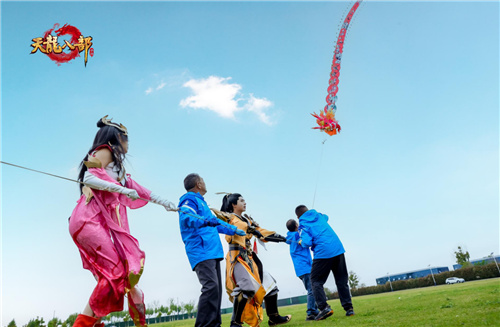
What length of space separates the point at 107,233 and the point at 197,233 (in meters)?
1.06

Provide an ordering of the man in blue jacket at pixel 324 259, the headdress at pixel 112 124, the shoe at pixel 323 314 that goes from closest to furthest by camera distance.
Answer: the headdress at pixel 112 124 → the shoe at pixel 323 314 → the man in blue jacket at pixel 324 259

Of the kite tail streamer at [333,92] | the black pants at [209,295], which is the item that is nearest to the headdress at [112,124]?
the black pants at [209,295]

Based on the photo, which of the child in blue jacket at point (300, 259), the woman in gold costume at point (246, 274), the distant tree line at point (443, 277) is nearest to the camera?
the woman in gold costume at point (246, 274)

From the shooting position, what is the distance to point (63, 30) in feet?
18.6

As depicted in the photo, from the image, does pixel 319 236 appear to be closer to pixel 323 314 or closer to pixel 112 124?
pixel 323 314

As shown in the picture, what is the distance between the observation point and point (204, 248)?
3932 millimetres

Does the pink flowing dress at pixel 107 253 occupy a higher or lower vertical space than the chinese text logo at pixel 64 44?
lower

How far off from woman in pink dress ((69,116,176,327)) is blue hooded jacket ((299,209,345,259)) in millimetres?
3099

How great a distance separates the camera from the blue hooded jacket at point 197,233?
3.88 m

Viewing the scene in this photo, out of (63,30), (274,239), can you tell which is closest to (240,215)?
(274,239)

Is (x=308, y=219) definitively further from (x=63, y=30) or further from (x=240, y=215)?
(x=63, y=30)

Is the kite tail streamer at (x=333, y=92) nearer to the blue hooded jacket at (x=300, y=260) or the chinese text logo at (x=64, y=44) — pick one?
the blue hooded jacket at (x=300, y=260)

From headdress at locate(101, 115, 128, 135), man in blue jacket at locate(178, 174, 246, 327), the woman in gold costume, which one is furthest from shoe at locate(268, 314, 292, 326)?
headdress at locate(101, 115, 128, 135)

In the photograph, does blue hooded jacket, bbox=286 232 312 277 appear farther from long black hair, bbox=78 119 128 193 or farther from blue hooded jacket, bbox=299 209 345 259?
long black hair, bbox=78 119 128 193
